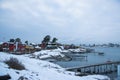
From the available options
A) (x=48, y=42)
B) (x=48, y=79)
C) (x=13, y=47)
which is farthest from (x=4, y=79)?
(x=48, y=42)

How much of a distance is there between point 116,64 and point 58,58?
108ft

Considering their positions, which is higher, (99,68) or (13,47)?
(13,47)

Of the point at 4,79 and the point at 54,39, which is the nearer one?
the point at 4,79

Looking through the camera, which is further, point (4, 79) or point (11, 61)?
point (11, 61)

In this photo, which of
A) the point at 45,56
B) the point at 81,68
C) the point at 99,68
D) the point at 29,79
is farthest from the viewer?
the point at 45,56

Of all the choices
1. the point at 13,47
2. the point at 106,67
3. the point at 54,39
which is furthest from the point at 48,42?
the point at 106,67

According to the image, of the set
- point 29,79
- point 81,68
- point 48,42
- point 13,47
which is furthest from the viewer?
point 48,42

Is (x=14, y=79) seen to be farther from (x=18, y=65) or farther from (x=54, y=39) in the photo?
(x=54, y=39)

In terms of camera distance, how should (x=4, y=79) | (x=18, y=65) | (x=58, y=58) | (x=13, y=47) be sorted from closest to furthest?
(x=4, y=79) → (x=18, y=65) → (x=13, y=47) → (x=58, y=58)

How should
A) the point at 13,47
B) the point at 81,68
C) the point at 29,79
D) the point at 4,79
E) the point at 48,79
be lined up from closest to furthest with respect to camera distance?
the point at 4,79 → the point at 29,79 → the point at 48,79 → the point at 81,68 → the point at 13,47

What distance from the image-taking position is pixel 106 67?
59.8 meters

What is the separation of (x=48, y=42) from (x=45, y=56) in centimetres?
5828

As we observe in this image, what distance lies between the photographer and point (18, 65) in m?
17.8

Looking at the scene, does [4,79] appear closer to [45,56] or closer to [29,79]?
[29,79]
